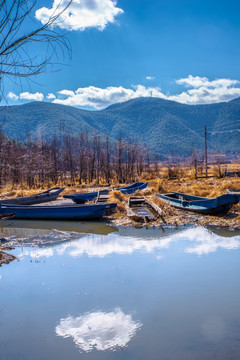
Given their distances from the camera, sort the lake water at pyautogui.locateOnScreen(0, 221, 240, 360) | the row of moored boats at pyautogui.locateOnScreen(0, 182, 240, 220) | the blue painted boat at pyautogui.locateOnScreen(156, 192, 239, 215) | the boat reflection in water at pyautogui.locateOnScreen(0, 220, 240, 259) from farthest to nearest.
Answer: the row of moored boats at pyautogui.locateOnScreen(0, 182, 240, 220)
the blue painted boat at pyautogui.locateOnScreen(156, 192, 239, 215)
the boat reflection in water at pyautogui.locateOnScreen(0, 220, 240, 259)
the lake water at pyautogui.locateOnScreen(0, 221, 240, 360)

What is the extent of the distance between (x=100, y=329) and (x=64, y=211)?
970cm

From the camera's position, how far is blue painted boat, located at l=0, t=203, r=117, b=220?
1356cm

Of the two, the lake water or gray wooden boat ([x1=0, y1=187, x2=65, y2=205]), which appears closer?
the lake water

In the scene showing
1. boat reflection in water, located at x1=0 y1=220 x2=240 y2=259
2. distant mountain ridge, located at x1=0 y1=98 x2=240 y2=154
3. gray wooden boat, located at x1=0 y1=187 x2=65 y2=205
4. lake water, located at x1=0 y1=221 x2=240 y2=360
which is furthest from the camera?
distant mountain ridge, located at x1=0 y1=98 x2=240 y2=154

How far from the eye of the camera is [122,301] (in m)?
5.42

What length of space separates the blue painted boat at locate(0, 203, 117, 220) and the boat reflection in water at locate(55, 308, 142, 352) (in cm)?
854

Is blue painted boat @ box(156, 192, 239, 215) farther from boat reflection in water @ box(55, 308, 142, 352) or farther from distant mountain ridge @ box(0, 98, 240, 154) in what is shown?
distant mountain ridge @ box(0, 98, 240, 154)

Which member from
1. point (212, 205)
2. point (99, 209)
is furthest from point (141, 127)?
point (212, 205)

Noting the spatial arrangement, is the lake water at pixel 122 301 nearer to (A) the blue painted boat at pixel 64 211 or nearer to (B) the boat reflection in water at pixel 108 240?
(B) the boat reflection in water at pixel 108 240

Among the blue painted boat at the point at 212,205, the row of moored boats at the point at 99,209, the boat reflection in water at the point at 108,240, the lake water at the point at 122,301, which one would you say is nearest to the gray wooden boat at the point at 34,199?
the row of moored boats at the point at 99,209

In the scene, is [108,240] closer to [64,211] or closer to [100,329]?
[64,211]

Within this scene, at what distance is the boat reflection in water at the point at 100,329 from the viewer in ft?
13.6

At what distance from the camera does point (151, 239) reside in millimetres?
9930

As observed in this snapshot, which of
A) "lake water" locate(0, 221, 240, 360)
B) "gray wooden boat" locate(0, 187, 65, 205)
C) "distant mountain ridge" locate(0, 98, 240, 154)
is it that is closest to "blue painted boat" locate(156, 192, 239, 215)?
"lake water" locate(0, 221, 240, 360)
